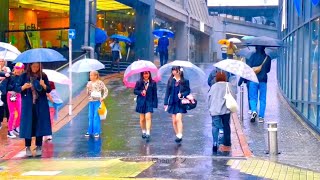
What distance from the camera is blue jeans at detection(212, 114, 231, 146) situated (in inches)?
472

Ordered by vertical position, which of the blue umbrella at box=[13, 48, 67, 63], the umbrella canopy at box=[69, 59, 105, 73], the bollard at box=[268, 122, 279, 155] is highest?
the blue umbrella at box=[13, 48, 67, 63]

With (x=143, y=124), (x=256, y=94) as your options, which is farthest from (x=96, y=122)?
(x=256, y=94)

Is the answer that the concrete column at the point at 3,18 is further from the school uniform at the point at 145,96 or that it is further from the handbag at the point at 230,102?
the handbag at the point at 230,102

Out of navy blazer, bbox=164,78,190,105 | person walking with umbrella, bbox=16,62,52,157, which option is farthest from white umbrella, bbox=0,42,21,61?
navy blazer, bbox=164,78,190,105

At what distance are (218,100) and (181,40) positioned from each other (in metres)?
39.3

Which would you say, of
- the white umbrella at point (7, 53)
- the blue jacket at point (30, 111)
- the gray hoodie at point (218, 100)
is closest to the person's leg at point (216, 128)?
the gray hoodie at point (218, 100)

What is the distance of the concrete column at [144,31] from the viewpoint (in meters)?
36.1

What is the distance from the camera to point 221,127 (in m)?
12.1

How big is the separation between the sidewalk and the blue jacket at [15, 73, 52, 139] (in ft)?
13.2

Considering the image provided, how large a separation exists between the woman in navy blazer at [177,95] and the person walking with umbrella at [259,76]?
2699 mm

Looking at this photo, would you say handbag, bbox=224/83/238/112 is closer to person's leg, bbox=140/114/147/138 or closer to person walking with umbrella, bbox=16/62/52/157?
person's leg, bbox=140/114/147/138

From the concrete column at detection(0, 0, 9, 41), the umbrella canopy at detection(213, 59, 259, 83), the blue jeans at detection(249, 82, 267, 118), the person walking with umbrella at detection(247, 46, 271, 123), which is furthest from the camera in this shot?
the concrete column at detection(0, 0, 9, 41)

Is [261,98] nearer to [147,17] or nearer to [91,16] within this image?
[91,16]

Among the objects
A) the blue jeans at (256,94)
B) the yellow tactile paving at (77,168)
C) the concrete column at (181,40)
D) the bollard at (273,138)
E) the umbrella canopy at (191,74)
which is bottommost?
the yellow tactile paving at (77,168)
